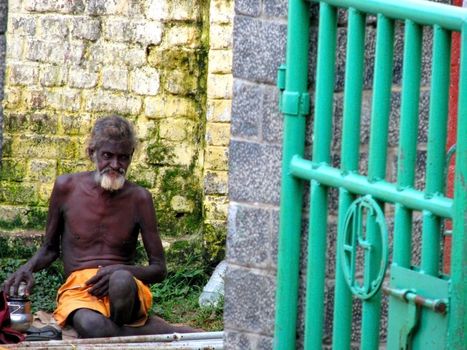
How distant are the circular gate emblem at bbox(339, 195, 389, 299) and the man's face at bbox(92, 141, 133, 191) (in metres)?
3.36

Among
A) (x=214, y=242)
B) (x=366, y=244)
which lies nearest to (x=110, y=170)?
(x=214, y=242)

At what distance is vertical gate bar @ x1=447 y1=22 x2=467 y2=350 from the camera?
340 centimetres

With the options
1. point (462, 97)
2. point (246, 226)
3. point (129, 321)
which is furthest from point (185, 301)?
point (462, 97)

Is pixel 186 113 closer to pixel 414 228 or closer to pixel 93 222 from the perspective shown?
pixel 93 222

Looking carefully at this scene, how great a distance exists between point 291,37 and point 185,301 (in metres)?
4.33

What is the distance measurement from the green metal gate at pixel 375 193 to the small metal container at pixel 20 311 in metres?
2.77

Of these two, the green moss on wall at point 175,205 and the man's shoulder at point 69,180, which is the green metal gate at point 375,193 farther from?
the green moss on wall at point 175,205

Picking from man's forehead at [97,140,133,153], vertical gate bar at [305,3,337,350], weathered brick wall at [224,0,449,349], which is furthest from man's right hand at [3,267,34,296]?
A: vertical gate bar at [305,3,337,350]

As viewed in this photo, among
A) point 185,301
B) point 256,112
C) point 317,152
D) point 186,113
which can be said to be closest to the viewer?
point 317,152

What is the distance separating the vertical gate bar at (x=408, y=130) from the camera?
368 centimetres

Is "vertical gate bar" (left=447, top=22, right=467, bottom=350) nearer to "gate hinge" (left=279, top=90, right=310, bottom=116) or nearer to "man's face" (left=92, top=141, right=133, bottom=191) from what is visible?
"gate hinge" (left=279, top=90, right=310, bottom=116)

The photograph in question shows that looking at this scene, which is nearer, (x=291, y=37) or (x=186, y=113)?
(x=291, y=37)

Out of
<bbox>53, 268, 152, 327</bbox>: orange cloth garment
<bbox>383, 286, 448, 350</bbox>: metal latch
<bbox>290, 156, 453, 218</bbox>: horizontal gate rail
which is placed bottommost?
<bbox>53, 268, 152, 327</bbox>: orange cloth garment

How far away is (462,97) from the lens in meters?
3.40
